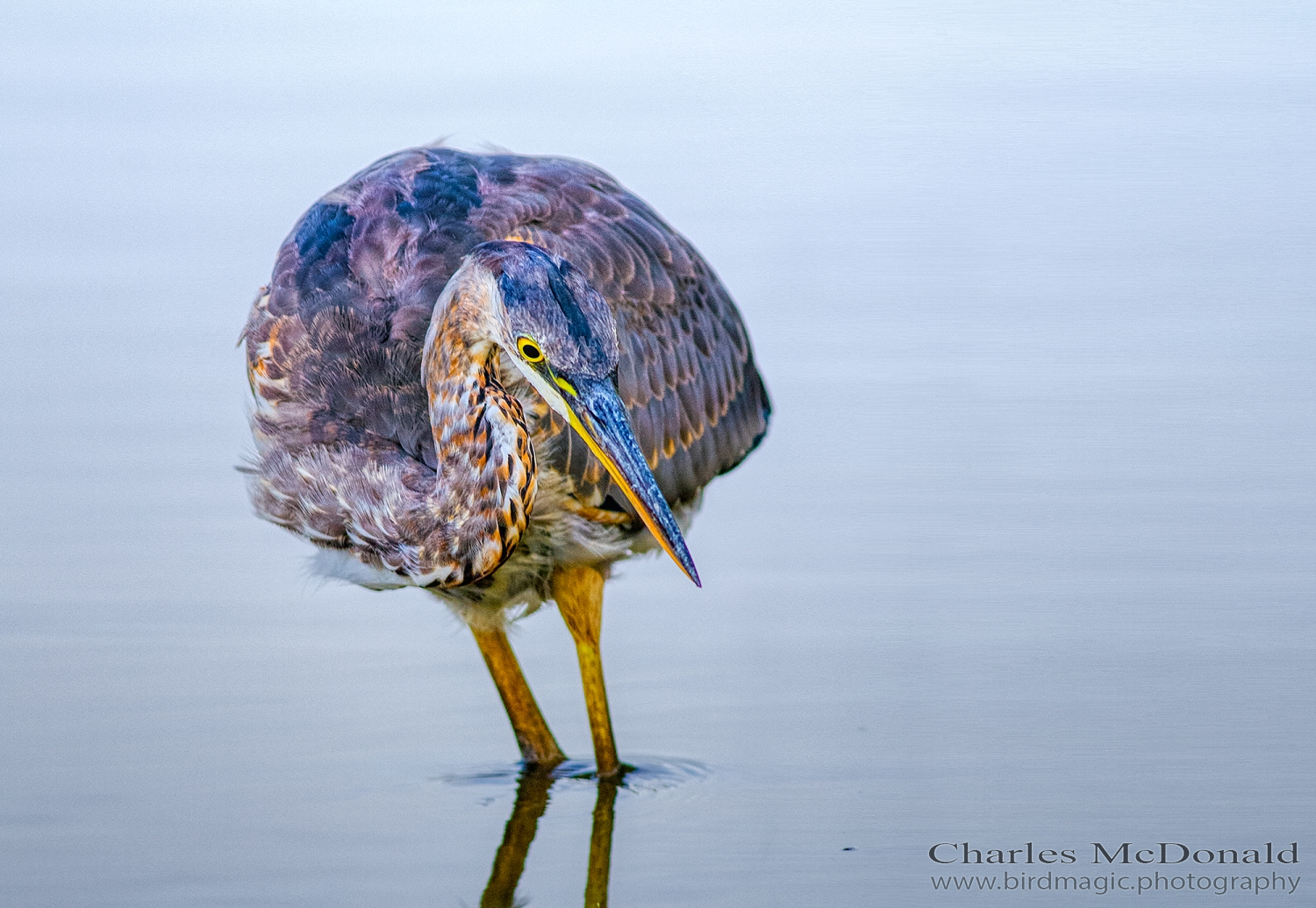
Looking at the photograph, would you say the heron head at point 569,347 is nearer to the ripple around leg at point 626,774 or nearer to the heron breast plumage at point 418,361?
the heron breast plumage at point 418,361

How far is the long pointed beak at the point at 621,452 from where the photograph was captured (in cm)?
469

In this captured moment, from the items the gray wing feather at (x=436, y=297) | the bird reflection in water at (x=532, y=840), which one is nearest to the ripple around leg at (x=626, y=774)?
the bird reflection in water at (x=532, y=840)

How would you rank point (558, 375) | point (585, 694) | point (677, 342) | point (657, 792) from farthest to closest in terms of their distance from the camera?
point (677, 342) < point (585, 694) < point (657, 792) < point (558, 375)

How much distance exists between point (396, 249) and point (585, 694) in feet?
4.63

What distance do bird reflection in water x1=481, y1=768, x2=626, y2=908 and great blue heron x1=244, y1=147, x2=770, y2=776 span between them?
0.46 feet

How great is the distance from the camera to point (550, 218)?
5.79 metres

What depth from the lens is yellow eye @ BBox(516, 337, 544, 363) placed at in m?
4.68

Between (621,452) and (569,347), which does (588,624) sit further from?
(569,347)

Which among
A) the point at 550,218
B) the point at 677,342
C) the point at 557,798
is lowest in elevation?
the point at 557,798

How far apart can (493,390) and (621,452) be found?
0.36m

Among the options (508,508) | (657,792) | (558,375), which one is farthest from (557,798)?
(558,375)

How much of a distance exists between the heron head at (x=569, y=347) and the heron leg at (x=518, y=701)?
1.22m

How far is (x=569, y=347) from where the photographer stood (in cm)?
464

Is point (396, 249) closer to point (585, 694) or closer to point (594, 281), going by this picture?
point (594, 281)
